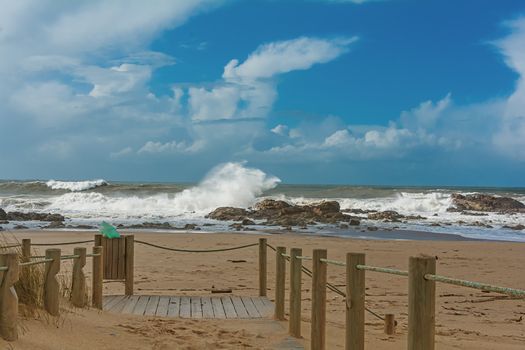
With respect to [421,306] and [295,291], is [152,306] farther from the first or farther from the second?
[421,306]

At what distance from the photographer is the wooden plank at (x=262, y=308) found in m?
8.54

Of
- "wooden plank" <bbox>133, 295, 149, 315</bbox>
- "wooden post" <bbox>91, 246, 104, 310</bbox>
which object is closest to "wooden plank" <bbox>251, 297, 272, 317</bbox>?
"wooden plank" <bbox>133, 295, 149, 315</bbox>

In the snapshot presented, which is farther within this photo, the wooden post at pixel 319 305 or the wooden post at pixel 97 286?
the wooden post at pixel 97 286

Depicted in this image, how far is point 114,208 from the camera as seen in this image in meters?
36.7

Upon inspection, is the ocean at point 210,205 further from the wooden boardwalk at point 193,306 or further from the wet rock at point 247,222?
the wooden boardwalk at point 193,306

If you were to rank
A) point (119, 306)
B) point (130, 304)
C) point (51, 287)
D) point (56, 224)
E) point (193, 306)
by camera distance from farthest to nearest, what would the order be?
point (56, 224) < point (193, 306) < point (130, 304) < point (119, 306) < point (51, 287)

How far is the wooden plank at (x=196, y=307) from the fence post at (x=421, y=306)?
5253 millimetres

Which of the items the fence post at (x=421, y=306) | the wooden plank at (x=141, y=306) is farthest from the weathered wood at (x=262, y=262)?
the fence post at (x=421, y=306)

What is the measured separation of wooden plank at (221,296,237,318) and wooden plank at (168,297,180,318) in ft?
2.29

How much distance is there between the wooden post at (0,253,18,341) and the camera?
16.3 feet

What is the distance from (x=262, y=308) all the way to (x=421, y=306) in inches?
220

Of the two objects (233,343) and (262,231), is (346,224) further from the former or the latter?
(233,343)

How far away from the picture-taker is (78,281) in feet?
24.5

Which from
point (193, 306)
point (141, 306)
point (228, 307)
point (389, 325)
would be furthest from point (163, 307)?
point (389, 325)
